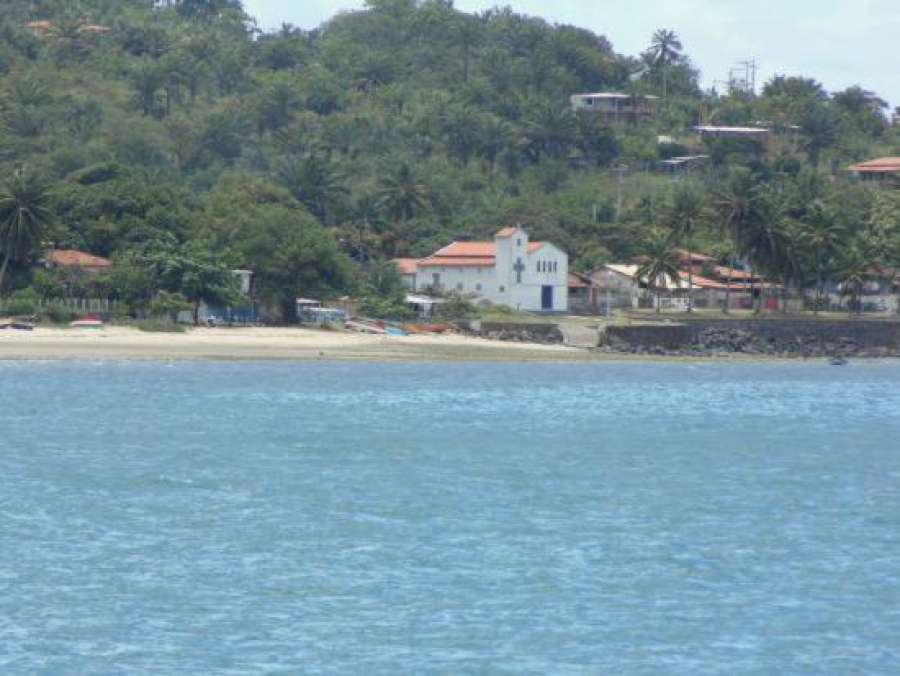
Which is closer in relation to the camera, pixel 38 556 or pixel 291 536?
pixel 38 556

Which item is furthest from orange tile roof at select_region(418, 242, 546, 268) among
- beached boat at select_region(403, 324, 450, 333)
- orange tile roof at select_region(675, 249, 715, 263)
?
orange tile roof at select_region(675, 249, 715, 263)

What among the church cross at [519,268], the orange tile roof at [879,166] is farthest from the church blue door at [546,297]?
the orange tile roof at [879,166]

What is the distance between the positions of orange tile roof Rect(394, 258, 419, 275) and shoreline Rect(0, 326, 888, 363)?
15.0 metres

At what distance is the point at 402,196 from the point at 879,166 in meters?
50.9

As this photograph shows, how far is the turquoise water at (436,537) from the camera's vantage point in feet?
87.2

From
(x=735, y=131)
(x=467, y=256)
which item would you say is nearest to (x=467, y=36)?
(x=735, y=131)

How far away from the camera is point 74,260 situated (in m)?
86.6

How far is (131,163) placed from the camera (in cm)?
12825

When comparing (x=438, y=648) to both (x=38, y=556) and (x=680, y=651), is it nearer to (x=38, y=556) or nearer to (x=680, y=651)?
(x=680, y=651)

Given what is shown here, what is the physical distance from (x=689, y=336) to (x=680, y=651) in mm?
71406

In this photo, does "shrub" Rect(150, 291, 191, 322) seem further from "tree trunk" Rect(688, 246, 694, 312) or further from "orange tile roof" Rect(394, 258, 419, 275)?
"tree trunk" Rect(688, 246, 694, 312)

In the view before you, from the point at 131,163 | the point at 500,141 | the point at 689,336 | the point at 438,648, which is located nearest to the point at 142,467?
the point at 438,648

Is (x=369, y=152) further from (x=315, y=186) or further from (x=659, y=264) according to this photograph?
(x=659, y=264)

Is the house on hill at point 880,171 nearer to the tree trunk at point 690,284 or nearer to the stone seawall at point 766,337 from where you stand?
the tree trunk at point 690,284
